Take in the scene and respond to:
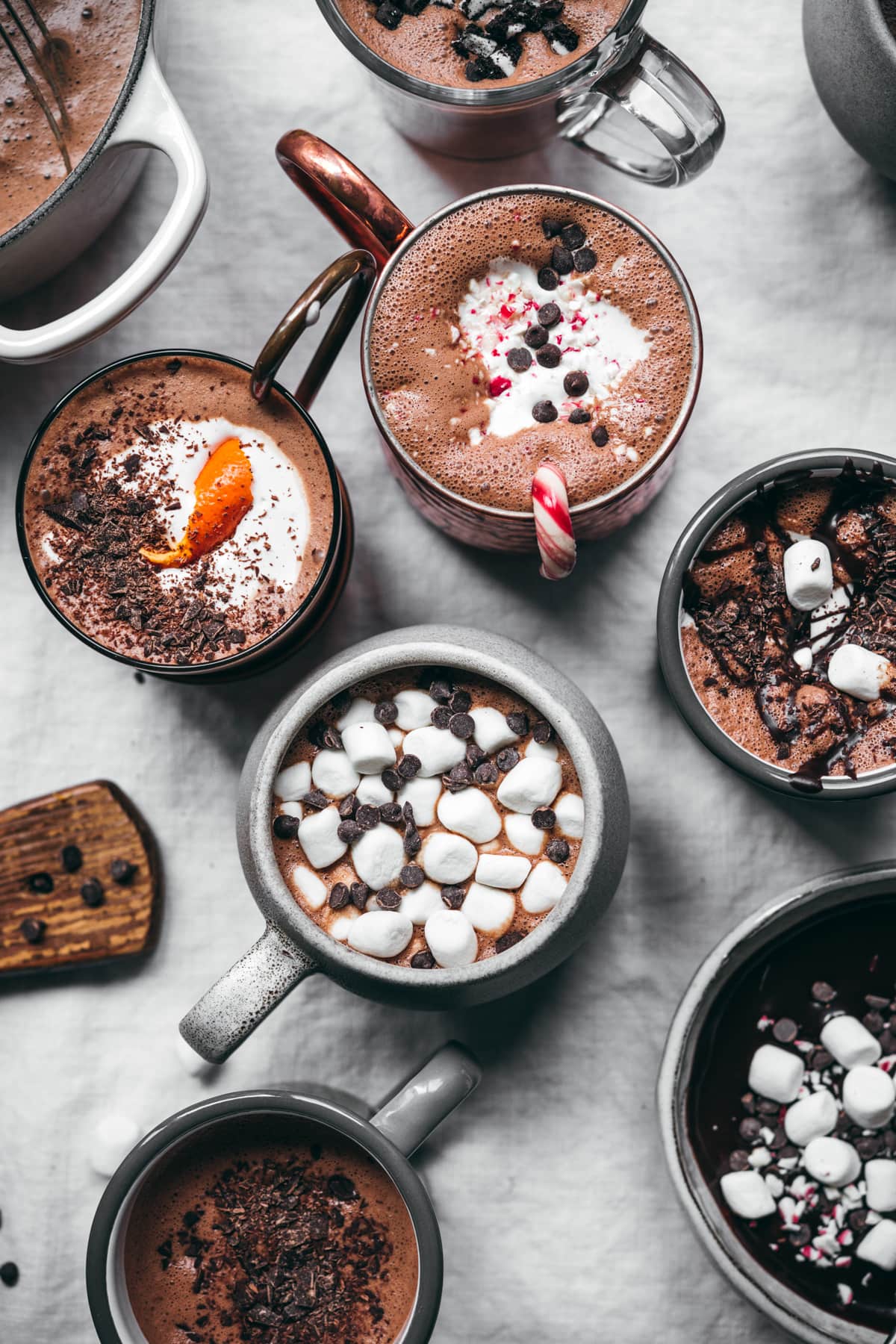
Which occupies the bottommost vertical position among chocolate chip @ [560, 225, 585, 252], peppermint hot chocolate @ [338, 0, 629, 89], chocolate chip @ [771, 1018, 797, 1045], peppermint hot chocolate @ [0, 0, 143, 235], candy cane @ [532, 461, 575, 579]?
chocolate chip @ [771, 1018, 797, 1045]

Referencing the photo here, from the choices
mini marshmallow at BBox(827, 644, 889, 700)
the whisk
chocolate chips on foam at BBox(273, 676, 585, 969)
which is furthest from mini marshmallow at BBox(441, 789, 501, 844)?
the whisk

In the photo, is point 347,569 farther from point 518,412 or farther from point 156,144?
point 156,144

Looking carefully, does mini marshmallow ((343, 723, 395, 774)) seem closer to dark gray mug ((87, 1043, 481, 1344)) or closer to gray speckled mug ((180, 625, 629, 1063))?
gray speckled mug ((180, 625, 629, 1063))

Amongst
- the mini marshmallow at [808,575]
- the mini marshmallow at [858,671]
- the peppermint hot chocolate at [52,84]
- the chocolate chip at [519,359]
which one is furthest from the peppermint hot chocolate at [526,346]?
the peppermint hot chocolate at [52,84]

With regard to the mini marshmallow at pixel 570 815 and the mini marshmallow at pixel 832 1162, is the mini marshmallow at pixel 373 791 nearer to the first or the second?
the mini marshmallow at pixel 570 815

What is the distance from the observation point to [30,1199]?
1509 mm

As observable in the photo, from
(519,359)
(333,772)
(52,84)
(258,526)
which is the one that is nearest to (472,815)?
(333,772)

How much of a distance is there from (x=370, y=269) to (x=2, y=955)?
1.00 metres

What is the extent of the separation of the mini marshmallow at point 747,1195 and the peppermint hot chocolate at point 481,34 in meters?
1.31

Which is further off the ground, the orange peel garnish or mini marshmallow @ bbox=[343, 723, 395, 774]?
the orange peel garnish

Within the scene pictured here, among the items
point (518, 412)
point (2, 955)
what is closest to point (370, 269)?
point (518, 412)

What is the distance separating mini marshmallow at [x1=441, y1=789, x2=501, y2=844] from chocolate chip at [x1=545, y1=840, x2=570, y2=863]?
0.22ft

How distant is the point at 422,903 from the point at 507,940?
10cm

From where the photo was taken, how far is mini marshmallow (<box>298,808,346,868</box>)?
1.24 m
